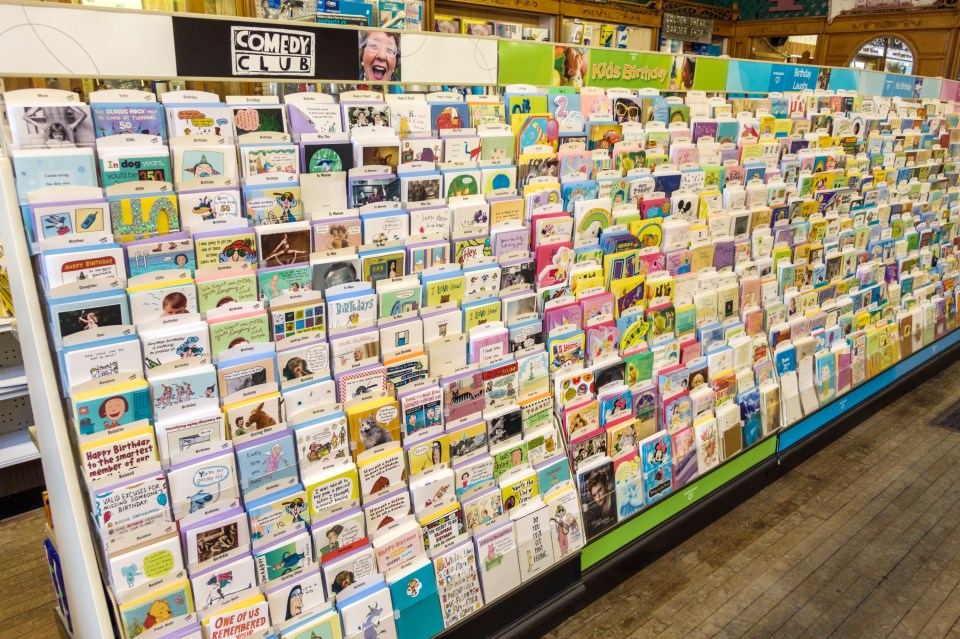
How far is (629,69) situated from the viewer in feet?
8.55

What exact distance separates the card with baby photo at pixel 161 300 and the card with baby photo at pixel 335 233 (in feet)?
1.12

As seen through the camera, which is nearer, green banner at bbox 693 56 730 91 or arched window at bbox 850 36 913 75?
green banner at bbox 693 56 730 91

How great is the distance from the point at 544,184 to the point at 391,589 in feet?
4.48

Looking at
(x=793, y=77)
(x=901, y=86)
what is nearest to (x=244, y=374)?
(x=793, y=77)

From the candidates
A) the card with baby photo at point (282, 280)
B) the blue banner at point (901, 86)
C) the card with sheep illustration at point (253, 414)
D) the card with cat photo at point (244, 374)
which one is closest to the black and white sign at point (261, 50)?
the card with baby photo at point (282, 280)

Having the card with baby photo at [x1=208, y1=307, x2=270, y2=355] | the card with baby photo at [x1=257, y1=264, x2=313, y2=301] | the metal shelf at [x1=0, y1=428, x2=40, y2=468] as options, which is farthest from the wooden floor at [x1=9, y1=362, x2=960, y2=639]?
the card with baby photo at [x1=257, y1=264, x2=313, y2=301]

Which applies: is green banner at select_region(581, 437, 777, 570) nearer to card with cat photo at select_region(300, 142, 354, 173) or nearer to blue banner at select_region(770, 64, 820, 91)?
card with cat photo at select_region(300, 142, 354, 173)

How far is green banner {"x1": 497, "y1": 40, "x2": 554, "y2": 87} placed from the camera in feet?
7.27

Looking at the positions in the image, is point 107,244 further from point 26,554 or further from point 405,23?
point 405,23

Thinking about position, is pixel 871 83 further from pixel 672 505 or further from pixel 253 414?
pixel 253 414

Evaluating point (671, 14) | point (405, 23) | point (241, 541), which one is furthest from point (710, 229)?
point (671, 14)

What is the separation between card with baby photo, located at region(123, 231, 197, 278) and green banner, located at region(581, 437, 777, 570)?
5.71ft

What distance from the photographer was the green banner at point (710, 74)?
2.89 metres

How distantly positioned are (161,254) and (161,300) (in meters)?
0.10
